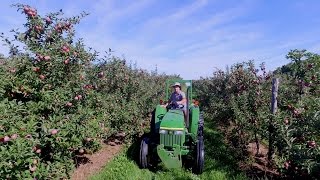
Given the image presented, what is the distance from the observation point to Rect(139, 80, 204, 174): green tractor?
6.79 metres

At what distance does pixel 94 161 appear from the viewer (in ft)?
25.5

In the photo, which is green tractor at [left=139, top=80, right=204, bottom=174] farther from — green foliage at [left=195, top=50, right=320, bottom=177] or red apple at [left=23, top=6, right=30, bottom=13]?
red apple at [left=23, top=6, right=30, bottom=13]

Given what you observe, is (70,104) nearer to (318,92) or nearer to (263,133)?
(263,133)

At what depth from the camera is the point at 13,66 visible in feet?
19.6

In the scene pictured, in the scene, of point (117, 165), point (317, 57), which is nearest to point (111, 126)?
point (117, 165)

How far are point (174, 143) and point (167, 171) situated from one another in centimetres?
62

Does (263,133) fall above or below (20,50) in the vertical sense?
below

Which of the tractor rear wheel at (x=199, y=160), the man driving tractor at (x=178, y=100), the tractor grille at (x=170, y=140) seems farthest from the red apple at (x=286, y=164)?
the man driving tractor at (x=178, y=100)

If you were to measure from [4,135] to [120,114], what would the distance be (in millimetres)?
5400

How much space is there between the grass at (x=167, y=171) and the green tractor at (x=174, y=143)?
178 mm

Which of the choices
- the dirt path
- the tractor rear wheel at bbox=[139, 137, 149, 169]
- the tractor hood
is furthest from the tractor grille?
the dirt path

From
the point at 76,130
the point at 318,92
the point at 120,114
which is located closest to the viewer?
the point at 76,130

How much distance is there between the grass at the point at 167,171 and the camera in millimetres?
6590

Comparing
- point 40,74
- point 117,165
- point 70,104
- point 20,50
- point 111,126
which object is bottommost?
point 117,165
